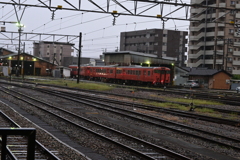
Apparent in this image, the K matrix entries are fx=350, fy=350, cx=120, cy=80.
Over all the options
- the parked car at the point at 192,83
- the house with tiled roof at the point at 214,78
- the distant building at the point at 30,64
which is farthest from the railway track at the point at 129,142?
the distant building at the point at 30,64

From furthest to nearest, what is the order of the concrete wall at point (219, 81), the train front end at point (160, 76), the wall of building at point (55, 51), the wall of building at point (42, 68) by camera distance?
the wall of building at point (55, 51) < the wall of building at point (42, 68) < the concrete wall at point (219, 81) < the train front end at point (160, 76)

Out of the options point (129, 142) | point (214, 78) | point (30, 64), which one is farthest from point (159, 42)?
point (129, 142)

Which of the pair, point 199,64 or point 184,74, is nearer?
point 184,74

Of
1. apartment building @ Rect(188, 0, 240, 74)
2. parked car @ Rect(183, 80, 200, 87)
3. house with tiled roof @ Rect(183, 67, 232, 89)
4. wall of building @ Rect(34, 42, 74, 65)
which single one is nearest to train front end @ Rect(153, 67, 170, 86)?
parked car @ Rect(183, 80, 200, 87)

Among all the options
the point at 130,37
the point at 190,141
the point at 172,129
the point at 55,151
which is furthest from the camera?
the point at 130,37

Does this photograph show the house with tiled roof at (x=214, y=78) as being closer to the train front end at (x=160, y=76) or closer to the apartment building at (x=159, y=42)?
the train front end at (x=160, y=76)

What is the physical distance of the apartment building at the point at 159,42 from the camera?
87.7 meters

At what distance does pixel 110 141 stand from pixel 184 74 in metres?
46.4

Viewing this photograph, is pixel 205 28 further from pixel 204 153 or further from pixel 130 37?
pixel 204 153

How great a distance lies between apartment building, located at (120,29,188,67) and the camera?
→ 87.7 meters

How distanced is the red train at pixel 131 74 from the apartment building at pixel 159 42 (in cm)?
2680

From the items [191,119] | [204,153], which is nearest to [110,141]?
[204,153]

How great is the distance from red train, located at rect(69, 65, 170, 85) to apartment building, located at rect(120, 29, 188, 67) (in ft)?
87.9

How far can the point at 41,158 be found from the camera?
27.1 feet
